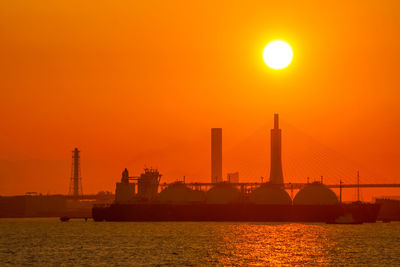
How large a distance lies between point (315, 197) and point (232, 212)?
18602mm

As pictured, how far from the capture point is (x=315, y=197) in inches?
7549

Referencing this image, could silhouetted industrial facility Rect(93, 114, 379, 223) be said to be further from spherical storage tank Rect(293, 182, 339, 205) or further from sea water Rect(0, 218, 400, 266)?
sea water Rect(0, 218, 400, 266)

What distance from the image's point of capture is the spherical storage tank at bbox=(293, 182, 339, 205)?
19075 cm

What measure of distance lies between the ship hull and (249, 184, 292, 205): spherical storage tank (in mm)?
2176

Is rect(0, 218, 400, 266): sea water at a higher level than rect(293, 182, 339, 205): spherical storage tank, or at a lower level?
lower

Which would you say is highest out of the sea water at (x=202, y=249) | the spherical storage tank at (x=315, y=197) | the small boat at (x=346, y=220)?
the spherical storage tank at (x=315, y=197)

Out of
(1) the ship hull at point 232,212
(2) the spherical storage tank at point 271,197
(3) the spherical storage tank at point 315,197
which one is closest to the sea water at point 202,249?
(1) the ship hull at point 232,212

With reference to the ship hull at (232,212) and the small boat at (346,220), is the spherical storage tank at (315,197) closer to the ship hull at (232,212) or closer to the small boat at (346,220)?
the ship hull at (232,212)

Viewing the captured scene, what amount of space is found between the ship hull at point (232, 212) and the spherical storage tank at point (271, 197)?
7.14ft

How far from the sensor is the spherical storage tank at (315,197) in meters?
191

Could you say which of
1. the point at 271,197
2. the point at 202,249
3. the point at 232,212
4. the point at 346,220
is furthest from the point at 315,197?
the point at 202,249

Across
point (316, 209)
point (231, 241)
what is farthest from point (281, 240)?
point (316, 209)

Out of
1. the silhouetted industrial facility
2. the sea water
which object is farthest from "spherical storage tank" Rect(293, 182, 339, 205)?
the sea water

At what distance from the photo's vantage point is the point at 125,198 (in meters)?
195
